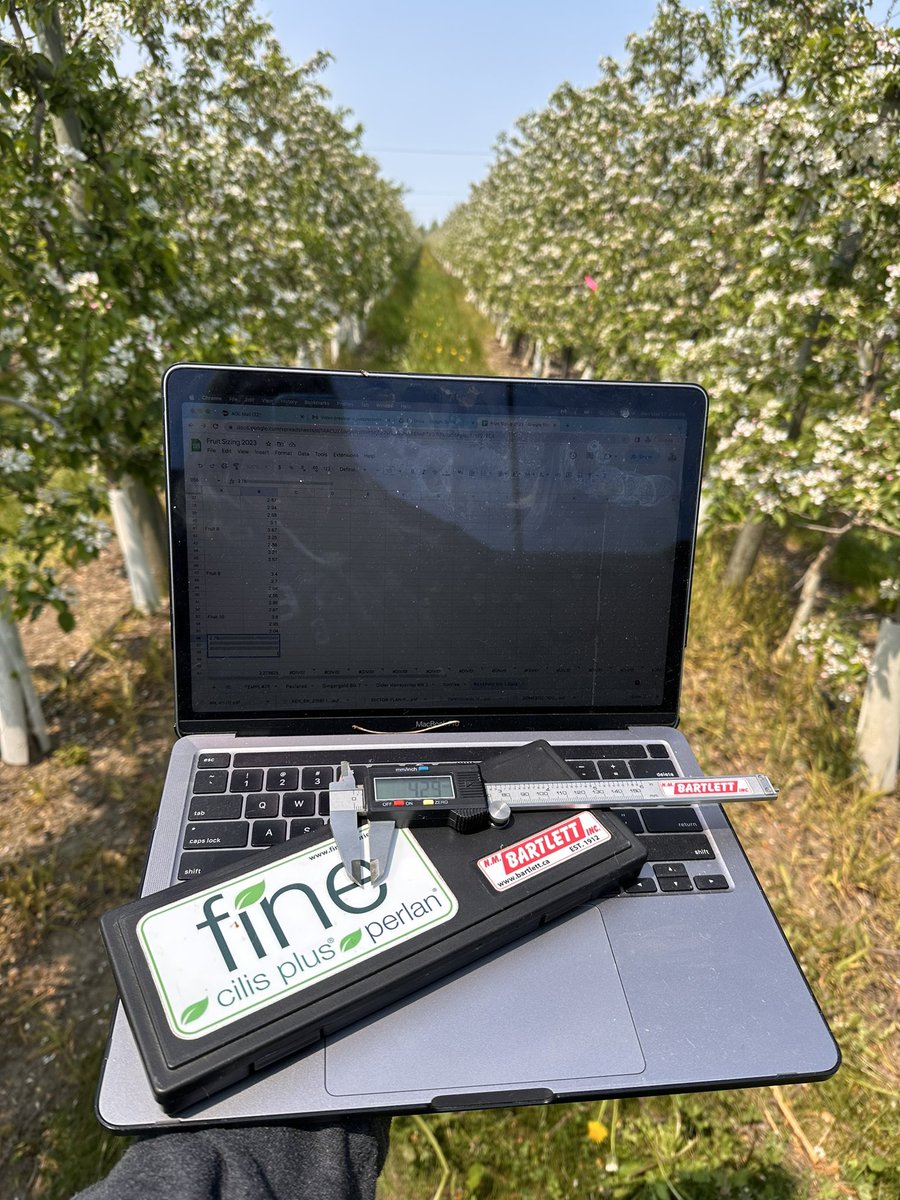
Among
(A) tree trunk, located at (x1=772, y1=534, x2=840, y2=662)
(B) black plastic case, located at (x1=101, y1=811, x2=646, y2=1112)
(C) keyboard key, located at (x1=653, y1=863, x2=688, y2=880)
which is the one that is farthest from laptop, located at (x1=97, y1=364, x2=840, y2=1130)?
(A) tree trunk, located at (x1=772, y1=534, x2=840, y2=662)

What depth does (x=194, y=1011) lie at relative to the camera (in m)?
0.94

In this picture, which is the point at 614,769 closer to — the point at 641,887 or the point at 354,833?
the point at 641,887

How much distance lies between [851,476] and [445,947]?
10.8ft

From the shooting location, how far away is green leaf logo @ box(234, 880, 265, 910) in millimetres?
1065

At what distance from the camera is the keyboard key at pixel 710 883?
1311 mm

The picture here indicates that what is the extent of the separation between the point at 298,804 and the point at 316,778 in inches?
2.7

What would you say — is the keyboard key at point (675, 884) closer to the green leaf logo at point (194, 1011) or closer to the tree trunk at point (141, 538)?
the green leaf logo at point (194, 1011)

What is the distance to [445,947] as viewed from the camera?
104 centimetres

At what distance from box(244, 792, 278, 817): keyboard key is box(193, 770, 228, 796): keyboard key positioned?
0.23 ft

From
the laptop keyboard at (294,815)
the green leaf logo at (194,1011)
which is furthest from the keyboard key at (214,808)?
the green leaf logo at (194,1011)

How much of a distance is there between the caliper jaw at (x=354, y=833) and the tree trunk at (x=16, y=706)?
2.56 m

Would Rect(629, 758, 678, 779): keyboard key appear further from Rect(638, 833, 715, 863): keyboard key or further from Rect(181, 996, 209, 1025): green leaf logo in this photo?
Rect(181, 996, 209, 1025): green leaf logo

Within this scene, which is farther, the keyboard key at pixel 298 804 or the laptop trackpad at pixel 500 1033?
the keyboard key at pixel 298 804

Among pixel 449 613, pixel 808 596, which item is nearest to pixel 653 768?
pixel 449 613
